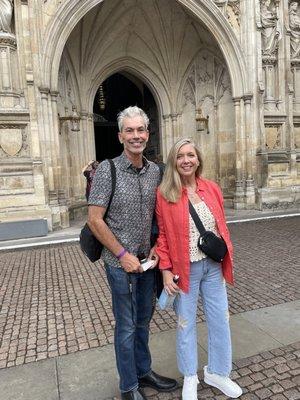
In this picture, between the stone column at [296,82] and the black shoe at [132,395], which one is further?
the stone column at [296,82]

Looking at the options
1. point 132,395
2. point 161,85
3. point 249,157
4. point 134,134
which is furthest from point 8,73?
point 132,395

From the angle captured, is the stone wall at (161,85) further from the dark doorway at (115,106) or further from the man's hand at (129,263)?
the man's hand at (129,263)

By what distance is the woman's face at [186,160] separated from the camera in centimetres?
212

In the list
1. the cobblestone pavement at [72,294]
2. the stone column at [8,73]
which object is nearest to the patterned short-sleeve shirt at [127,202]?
the cobblestone pavement at [72,294]

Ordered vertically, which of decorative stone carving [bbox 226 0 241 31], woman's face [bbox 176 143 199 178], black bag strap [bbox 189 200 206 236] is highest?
decorative stone carving [bbox 226 0 241 31]

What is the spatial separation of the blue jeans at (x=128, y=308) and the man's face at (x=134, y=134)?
2.42ft

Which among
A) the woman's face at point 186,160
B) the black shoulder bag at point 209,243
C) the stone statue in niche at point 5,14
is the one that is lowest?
the black shoulder bag at point 209,243

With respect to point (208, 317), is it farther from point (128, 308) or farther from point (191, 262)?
point (128, 308)

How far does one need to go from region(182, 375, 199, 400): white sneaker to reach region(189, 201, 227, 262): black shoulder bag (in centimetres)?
79

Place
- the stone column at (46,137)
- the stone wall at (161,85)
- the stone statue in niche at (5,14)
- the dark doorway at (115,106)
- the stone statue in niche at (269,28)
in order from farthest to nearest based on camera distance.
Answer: the dark doorway at (115,106), the stone statue in niche at (269,28), the stone column at (46,137), the stone wall at (161,85), the stone statue in niche at (5,14)

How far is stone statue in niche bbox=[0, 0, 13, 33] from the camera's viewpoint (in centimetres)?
819

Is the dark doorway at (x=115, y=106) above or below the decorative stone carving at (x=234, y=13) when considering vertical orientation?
below

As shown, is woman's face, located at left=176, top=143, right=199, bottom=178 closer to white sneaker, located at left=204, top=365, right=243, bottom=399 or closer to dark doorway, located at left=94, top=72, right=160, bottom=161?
white sneaker, located at left=204, top=365, right=243, bottom=399

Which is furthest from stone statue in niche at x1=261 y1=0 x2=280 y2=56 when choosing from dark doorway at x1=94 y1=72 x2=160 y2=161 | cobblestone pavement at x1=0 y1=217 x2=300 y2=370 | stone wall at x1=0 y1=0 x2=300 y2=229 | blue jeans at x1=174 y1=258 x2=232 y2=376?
blue jeans at x1=174 y1=258 x2=232 y2=376
